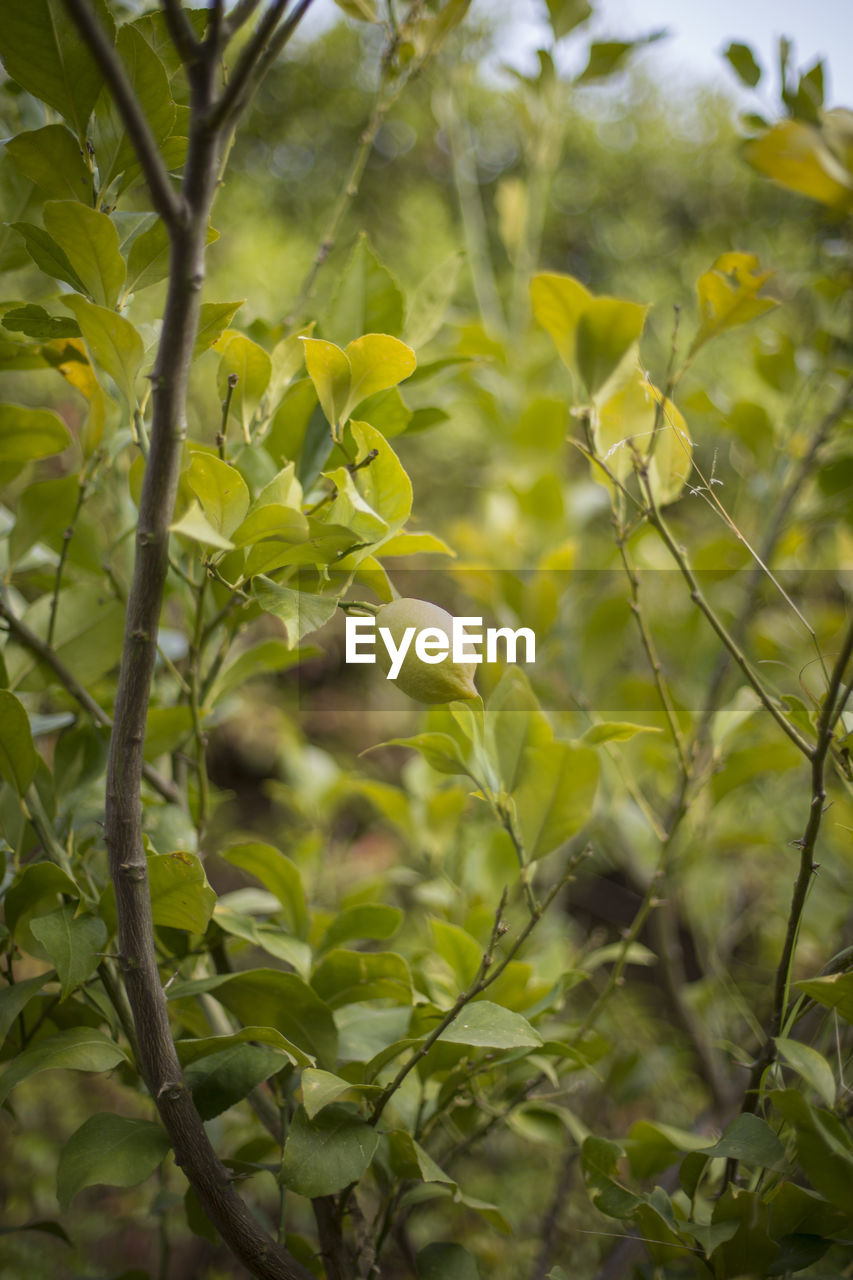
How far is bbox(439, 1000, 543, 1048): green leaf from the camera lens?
237mm

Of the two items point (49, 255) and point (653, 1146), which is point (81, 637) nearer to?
point (49, 255)

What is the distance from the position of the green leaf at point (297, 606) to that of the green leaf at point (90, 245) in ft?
0.29

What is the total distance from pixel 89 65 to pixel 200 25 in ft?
0.14

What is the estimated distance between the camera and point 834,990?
24 centimetres

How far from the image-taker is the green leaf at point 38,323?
0.26 m

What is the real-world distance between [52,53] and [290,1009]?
1.02ft

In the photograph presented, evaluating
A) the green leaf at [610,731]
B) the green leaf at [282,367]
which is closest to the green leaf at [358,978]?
the green leaf at [610,731]

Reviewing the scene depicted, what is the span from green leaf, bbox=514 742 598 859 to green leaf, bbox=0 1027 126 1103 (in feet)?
0.52

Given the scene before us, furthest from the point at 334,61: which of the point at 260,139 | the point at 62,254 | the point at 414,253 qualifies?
the point at 62,254

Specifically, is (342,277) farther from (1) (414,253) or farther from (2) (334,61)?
(2) (334,61)

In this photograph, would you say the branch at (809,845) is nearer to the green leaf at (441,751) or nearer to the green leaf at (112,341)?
the green leaf at (441,751)

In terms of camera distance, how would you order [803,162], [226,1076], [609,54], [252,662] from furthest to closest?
[609,54], [252,662], [226,1076], [803,162]

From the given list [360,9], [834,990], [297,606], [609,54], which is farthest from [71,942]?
[609,54]

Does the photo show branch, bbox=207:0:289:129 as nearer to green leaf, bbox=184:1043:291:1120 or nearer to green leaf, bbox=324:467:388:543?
green leaf, bbox=324:467:388:543
